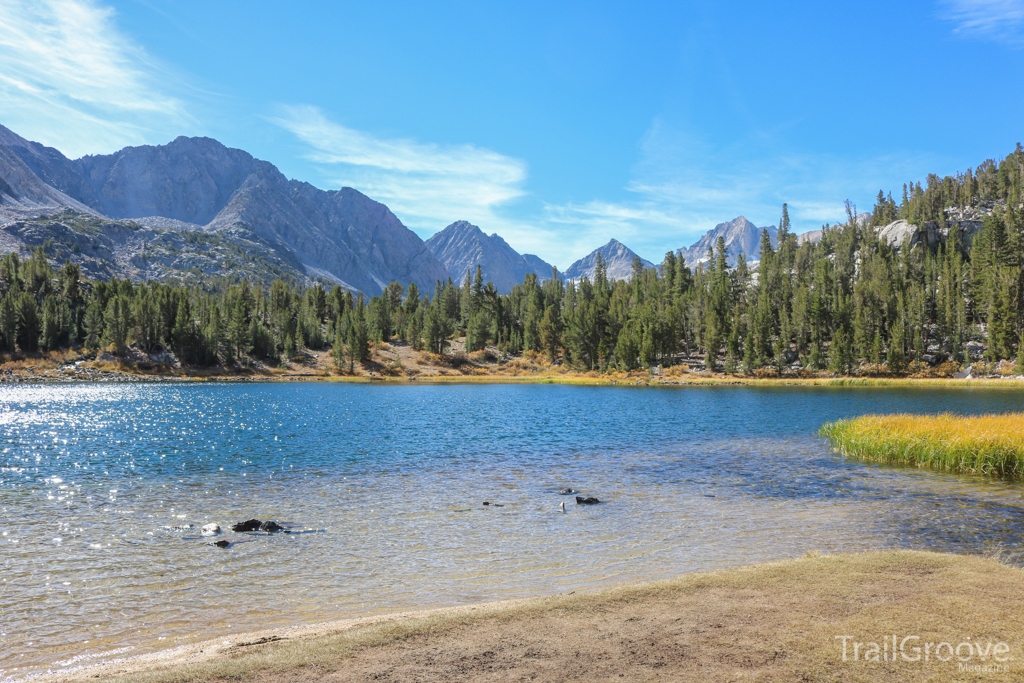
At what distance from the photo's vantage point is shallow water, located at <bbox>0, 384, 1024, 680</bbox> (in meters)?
14.8

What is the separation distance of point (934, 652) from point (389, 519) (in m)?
18.0

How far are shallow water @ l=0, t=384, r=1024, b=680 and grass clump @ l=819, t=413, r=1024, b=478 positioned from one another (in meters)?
2.26

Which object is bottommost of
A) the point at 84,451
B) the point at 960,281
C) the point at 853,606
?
the point at 84,451

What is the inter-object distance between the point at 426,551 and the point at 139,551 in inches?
363

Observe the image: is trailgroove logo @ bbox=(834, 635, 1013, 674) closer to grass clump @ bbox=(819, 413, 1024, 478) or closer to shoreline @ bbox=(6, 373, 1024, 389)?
grass clump @ bbox=(819, 413, 1024, 478)

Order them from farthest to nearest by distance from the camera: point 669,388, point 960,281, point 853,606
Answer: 1. point 960,281
2. point 669,388
3. point 853,606

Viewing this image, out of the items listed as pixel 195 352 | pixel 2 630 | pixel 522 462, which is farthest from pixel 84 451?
pixel 195 352

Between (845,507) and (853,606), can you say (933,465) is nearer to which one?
(845,507)

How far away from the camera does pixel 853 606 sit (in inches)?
450

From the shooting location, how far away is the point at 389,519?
2292cm

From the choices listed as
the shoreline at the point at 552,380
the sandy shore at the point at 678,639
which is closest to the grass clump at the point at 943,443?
the sandy shore at the point at 678,639

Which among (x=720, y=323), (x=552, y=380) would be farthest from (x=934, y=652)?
(x=720, y=323)

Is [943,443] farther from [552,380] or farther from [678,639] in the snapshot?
[552,380]

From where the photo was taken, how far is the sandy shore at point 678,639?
9.08 metres
